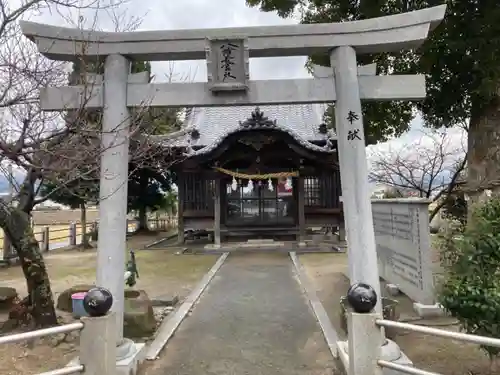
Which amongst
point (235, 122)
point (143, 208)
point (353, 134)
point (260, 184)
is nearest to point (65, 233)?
point (143, 208)

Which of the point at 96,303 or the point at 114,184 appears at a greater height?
the point at 114,184

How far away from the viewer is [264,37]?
536 centimetres

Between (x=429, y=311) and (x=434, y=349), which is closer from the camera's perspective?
(x=434, y=349)

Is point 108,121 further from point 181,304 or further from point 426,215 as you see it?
point 426,215

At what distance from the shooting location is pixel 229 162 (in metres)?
17.9

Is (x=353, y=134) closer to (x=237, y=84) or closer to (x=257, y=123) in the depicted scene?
(x=237, y=84)

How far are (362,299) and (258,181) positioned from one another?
14.4 meters

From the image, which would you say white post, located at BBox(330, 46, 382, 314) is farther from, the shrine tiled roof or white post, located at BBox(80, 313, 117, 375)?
the shrine tiled roof

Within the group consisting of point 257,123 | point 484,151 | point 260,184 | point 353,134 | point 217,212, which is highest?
point 257,123

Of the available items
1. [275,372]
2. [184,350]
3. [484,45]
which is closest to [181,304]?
[184,350]

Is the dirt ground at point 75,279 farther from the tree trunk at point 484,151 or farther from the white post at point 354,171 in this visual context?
the tree trunk at point 484,151

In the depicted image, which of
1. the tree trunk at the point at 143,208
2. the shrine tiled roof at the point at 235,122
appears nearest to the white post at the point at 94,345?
the shrine tiled roof at the point at 235,122

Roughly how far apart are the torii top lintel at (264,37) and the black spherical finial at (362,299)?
10.6 feet

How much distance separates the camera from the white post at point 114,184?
504 cm
